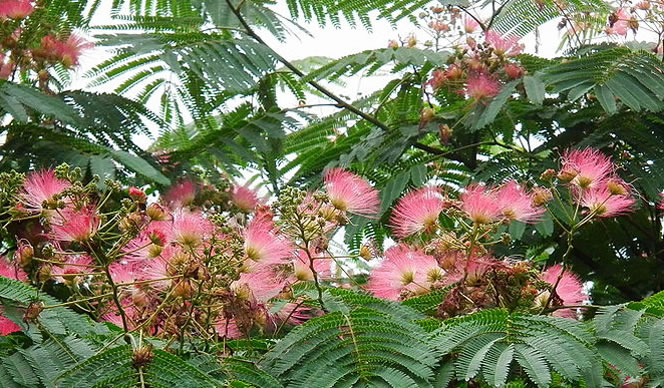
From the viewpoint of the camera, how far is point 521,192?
319 cm

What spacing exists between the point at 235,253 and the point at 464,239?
72 centimetres

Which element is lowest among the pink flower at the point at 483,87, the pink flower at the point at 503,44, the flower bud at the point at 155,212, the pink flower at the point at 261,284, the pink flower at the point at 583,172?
the pink flower at the point at 261,284

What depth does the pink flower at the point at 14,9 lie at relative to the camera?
15.2ft

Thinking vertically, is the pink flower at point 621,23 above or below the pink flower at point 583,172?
above

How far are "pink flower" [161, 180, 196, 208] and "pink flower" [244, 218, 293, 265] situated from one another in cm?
183

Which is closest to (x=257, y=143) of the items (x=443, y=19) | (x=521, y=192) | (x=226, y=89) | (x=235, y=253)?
(x=226, y=89)

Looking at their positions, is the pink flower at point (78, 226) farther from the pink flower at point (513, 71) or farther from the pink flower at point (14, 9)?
the pink flower at point (513, 71)

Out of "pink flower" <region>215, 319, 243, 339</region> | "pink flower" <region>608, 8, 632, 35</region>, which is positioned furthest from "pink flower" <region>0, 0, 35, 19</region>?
"pink flower" <region>608, 8, 632, 35</region>

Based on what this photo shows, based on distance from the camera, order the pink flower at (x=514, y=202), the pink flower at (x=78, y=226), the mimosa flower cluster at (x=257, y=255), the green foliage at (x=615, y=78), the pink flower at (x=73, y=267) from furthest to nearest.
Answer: the green foliage at (x=615, y=78)
the pink flower at (x=514, y=202)
the pink flower at (x=73, y=267)
the mimosa flower cluster at (x=257, y=255)
the pink flower at (x=78, y=226)

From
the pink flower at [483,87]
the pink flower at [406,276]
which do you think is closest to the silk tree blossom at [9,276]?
the pink flower at [406,276]

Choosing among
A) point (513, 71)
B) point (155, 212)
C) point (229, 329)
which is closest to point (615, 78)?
point (513, 71)

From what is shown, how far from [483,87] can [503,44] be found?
29 cm

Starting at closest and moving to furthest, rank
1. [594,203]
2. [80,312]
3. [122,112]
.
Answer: [80,312]
[594,203]
[122,112]

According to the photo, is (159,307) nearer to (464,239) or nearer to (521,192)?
(464,239)
